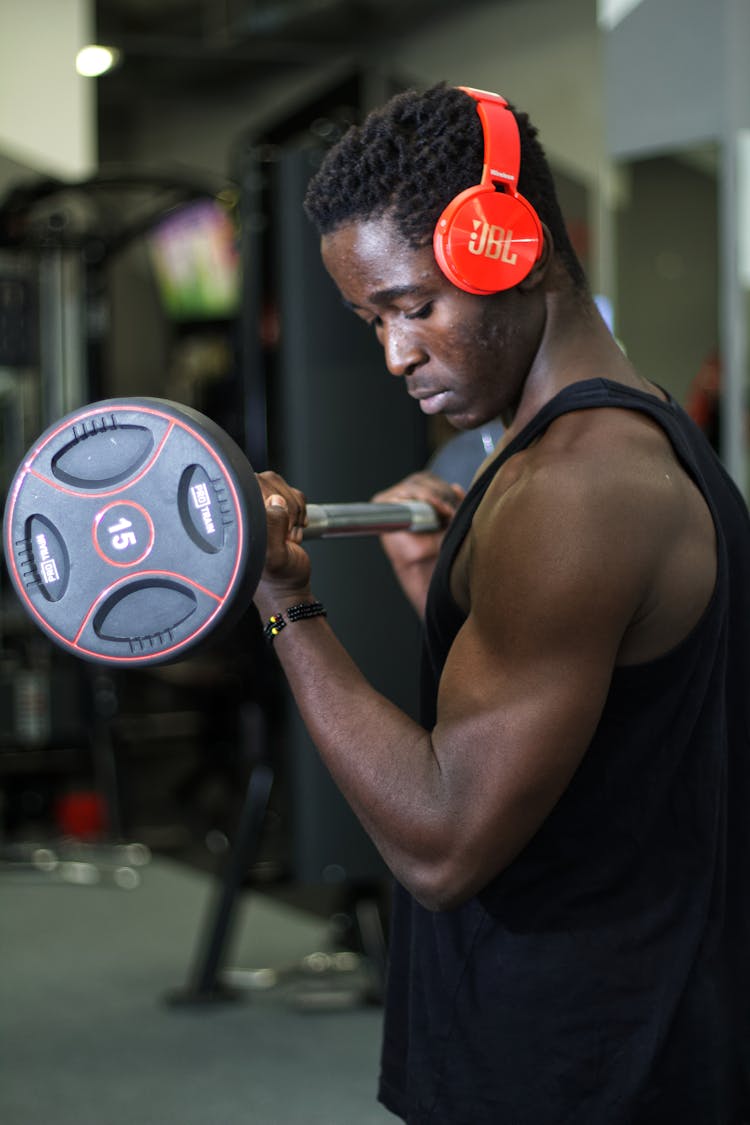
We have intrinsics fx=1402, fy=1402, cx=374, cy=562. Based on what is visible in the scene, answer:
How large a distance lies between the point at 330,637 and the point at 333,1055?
2230 mm

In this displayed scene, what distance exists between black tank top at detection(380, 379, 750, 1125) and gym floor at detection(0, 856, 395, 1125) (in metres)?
1.80

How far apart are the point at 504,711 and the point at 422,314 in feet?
1.24

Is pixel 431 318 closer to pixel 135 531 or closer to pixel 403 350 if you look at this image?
pixel 403 350

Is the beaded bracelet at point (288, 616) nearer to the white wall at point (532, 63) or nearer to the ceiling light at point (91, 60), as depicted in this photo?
the white wall at point (532, 63)

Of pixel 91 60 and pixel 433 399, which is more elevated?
pixel 91 60

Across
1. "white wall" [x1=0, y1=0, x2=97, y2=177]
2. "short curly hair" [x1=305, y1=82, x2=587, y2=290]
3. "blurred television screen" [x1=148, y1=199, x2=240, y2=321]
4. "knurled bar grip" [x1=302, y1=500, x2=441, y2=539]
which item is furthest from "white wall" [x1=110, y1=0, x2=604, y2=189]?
"short curly hair" [x1=305, y1=82, x2=587, y2=290]

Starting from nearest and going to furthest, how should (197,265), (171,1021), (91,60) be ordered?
(171,1021), (91,60), (197,265)

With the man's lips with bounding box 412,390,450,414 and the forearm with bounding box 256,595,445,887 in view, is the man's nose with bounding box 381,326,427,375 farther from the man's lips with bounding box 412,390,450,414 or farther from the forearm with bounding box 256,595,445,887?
the forearm with bounding box 256,595,445,887

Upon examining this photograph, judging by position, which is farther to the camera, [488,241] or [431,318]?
[431,318]

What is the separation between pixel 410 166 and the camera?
1230 millimetres

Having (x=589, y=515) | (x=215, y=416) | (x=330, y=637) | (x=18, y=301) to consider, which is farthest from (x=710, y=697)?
(x=215, y=416)

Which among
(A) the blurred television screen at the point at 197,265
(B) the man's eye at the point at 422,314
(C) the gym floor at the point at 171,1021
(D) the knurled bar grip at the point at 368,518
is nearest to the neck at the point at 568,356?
(B) the man's eye at the point at 422,314

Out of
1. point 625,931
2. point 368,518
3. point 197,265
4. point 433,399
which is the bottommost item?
point 625,931

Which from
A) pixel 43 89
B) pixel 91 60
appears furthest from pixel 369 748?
pixel 91 60
